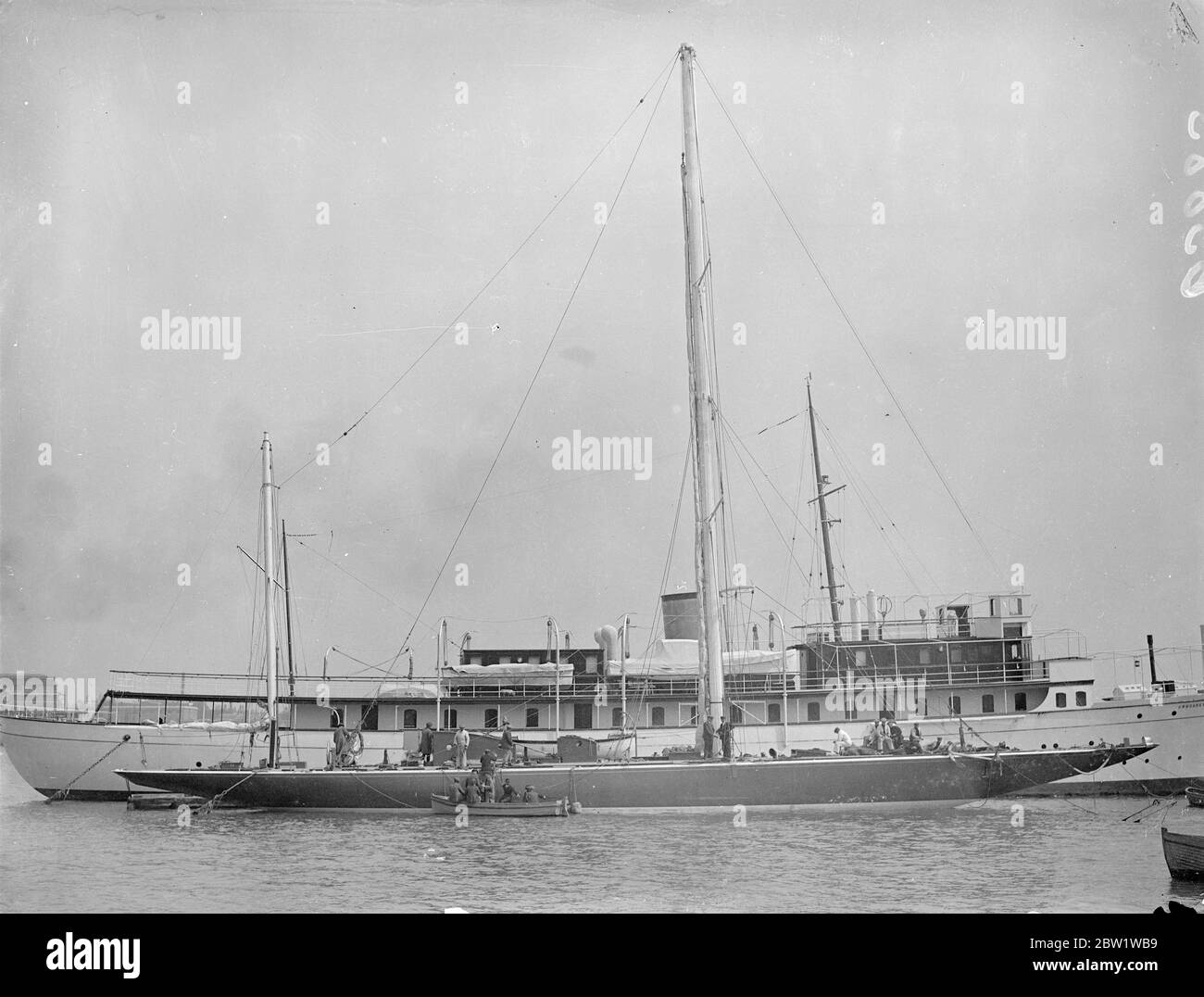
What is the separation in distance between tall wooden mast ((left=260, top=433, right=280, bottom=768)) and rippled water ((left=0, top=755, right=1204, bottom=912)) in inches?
83.4

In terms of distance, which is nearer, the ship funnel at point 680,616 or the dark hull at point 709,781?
the dark hull at point 709,781

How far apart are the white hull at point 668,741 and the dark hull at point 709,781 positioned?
3508mm

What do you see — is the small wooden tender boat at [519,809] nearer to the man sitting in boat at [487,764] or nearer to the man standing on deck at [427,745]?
the man sitting in boat at [487,764]

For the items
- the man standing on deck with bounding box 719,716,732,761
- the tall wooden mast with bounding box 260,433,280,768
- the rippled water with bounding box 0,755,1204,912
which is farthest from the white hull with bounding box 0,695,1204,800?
the man standing on deck with bounding box 719,716,732,761

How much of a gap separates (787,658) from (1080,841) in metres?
10.9

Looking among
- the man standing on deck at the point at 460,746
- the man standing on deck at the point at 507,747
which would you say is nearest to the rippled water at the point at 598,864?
the man standing on deck at the point at 460,746

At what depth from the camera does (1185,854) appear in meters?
11.9

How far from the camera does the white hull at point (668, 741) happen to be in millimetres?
23828

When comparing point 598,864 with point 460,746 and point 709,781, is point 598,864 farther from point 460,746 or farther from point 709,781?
point 460,746

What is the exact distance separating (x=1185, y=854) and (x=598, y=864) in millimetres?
6603

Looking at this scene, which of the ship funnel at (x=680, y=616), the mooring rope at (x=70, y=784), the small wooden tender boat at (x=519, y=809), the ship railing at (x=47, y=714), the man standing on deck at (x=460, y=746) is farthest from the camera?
the ship funnel at (x=680, y=616)

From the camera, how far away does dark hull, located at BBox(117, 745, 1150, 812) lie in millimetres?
17812
